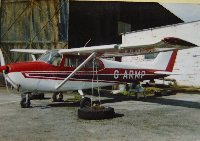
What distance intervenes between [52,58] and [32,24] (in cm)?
1139

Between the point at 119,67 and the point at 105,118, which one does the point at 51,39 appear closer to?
the point at 119,67

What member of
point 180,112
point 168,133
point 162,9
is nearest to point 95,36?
point 162,9

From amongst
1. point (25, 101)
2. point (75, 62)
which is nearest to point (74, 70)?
point (75, 62)

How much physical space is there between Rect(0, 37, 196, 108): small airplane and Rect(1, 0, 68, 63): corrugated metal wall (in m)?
7.89

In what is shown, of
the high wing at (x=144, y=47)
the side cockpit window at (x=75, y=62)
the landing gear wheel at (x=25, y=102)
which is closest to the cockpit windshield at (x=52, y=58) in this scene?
the high wing at (x=144, y=47)

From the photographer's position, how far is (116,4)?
3141cm

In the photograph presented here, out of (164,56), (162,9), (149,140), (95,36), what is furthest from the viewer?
(162,9)

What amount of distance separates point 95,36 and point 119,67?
40.6ft

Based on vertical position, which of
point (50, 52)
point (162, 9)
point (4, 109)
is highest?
point (162, 9)

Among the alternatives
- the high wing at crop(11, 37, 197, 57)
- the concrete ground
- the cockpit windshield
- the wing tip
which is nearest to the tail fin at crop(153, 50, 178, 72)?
the high wing at crop(11, 37, 197, 57)

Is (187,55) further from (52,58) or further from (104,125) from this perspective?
(104,125)

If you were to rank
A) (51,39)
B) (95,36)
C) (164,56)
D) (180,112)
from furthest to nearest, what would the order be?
(95,36) → (51,39) → (164,56) → (180,112)

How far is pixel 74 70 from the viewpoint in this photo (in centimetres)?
1394

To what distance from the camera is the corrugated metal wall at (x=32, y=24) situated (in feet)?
76.5
